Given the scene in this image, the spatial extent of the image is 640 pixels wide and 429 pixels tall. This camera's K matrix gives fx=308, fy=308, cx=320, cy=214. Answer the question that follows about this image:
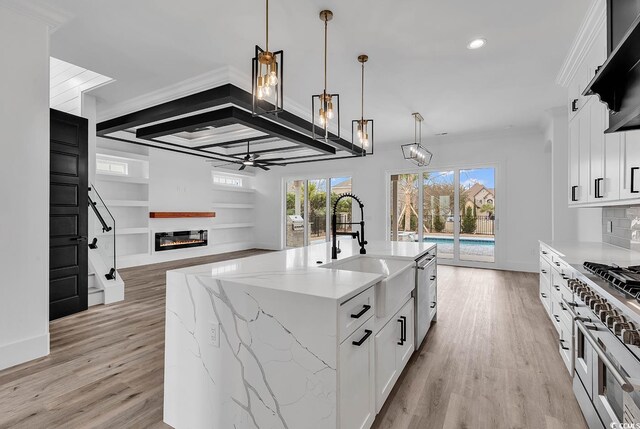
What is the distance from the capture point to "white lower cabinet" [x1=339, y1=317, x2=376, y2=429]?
138 centimetres

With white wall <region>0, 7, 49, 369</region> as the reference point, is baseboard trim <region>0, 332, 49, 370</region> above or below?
below

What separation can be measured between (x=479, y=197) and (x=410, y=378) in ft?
18.1

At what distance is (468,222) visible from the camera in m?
6.89

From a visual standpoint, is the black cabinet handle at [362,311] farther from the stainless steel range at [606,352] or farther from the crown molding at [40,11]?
the crown molding at [40,11]

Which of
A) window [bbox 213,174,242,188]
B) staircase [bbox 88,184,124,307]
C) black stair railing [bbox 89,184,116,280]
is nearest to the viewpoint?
staircase [bbox 88,184,124,307]

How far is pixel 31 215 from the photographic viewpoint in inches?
104

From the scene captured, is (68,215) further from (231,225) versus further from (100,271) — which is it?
(231,225)

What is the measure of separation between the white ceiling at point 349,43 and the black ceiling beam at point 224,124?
67cm

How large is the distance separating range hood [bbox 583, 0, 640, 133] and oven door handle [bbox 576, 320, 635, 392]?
113 centimetres

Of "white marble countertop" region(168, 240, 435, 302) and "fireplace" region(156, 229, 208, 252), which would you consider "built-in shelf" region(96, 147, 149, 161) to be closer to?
"fireplace" region(156, 229, 208, 252)

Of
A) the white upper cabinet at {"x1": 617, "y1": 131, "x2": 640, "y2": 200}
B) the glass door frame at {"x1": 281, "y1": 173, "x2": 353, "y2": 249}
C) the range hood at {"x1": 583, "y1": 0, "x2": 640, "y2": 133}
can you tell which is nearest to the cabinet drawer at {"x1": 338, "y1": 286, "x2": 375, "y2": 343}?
the range hood at {"x1": 583, "y1": 0, "x2": 640, "y2": 133}

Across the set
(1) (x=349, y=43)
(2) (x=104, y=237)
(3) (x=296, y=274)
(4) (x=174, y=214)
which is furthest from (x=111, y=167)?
(3) (x=296, y=274)

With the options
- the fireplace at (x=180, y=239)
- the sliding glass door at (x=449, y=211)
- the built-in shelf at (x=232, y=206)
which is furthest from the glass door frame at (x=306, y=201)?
the fireplace at (x=180, y=239)

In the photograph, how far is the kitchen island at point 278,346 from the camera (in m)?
1.36
